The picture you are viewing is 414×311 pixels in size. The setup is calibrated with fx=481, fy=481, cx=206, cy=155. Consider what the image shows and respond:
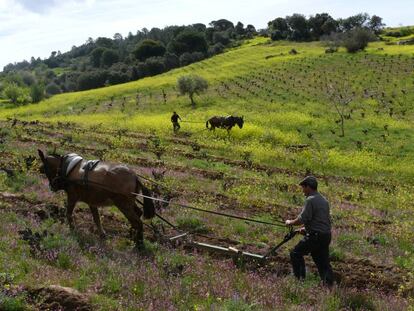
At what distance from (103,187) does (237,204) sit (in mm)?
7458

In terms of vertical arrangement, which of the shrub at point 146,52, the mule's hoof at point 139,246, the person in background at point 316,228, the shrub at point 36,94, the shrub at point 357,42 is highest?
the shrub at point 146,52

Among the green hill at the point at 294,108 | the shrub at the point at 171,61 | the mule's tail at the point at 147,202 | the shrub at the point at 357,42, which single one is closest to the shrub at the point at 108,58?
the shrub at the point at 171,61

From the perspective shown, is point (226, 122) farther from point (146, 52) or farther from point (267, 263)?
point (146, 52)

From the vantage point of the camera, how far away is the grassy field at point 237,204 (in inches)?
353

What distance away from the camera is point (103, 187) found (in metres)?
12.1

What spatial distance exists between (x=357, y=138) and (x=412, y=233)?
2520 centimetres

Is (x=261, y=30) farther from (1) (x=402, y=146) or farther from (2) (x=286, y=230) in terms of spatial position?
(2) (x=286, y=230)

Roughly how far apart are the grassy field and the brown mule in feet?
2.36

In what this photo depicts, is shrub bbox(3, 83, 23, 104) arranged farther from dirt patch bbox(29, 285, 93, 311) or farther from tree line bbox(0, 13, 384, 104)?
dirt patch bbox(29, 285, 93, 311)

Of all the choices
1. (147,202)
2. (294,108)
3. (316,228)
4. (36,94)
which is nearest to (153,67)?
(36,94)

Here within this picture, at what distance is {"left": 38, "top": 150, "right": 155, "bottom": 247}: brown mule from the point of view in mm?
12148

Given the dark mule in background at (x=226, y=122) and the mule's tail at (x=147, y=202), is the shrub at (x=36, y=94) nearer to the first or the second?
the dark mule in background at (x=226, y=122)

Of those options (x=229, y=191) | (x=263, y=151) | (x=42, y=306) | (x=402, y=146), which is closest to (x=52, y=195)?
(x=229, y=191)

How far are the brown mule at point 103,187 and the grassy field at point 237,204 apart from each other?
72cm
